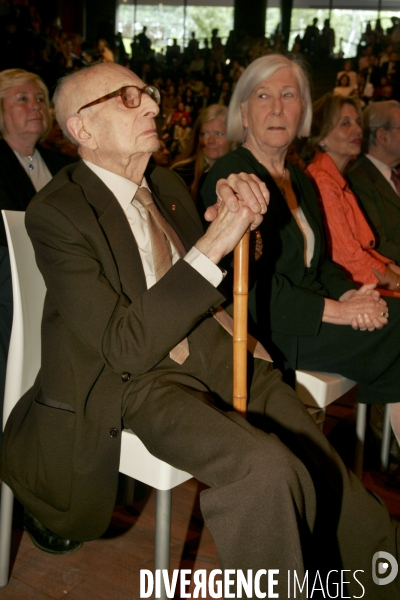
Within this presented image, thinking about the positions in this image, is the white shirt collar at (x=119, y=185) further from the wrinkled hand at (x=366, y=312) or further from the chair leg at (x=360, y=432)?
the chair leg at (x=360, y=432)

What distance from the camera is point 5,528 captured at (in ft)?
5.39

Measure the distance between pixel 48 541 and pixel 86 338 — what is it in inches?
33.8

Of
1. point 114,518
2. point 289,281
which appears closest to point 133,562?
point 114,518

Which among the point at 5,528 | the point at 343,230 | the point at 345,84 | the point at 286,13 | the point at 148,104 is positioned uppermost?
the point at 286,13

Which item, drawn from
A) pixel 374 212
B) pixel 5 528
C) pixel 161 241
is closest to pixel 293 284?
pixel 161 241

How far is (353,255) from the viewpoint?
8.29 ft

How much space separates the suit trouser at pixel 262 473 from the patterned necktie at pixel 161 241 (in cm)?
5

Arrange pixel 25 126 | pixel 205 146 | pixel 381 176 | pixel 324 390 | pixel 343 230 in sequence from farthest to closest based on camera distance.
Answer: pixel 205 146 → pixel 381 176 → pixel 25 126 → pixel 343 230 → pixel 324 390

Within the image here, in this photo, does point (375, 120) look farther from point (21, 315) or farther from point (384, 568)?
point (384, 568)

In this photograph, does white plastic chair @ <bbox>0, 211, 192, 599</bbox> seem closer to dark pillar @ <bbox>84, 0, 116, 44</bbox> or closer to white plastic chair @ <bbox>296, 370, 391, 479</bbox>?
white plastic chair @ <bbox>296, 370, 391, 479</bbox>

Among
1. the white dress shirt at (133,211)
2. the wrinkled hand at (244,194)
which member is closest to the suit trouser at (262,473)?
the white dress shirt at (133,211)

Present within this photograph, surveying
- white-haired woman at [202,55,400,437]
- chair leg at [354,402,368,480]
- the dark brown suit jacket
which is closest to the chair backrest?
the dark brown suit jacket

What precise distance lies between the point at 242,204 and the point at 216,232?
0.29 ft

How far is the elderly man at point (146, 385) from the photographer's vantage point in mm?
1128
